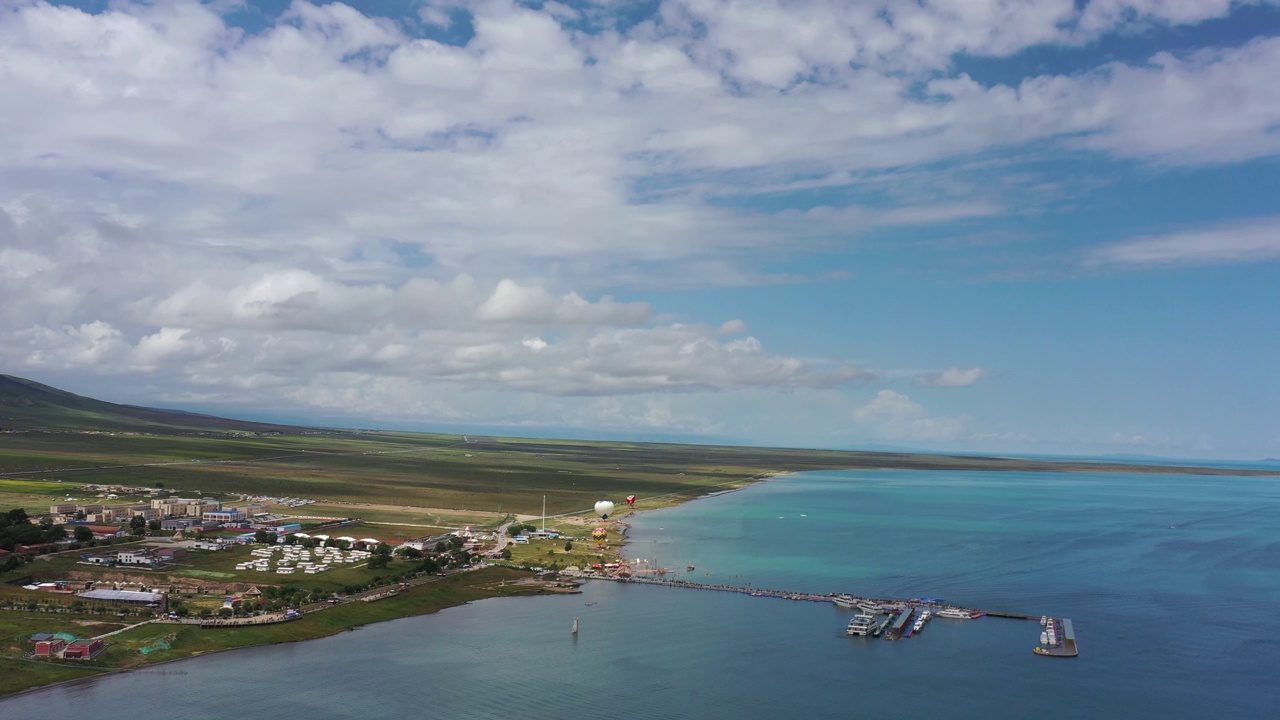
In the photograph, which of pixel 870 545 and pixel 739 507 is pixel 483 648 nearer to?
pixel 870 545

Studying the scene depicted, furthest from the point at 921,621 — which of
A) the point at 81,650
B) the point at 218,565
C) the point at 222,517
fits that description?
the point at 222,517

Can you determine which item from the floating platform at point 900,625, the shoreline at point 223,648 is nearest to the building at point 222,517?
the shoreline at point 223,648

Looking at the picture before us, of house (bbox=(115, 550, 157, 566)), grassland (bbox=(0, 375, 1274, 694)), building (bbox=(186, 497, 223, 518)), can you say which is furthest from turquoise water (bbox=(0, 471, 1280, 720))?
building (bbox=(186, 497, 223, 518))

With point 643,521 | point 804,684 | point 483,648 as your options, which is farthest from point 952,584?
point 643,521

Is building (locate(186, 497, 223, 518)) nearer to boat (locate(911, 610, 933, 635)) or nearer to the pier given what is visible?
the pier

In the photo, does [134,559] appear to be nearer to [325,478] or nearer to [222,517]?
[222,517]

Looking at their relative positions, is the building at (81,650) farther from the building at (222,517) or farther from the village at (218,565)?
the building at (222,517)
